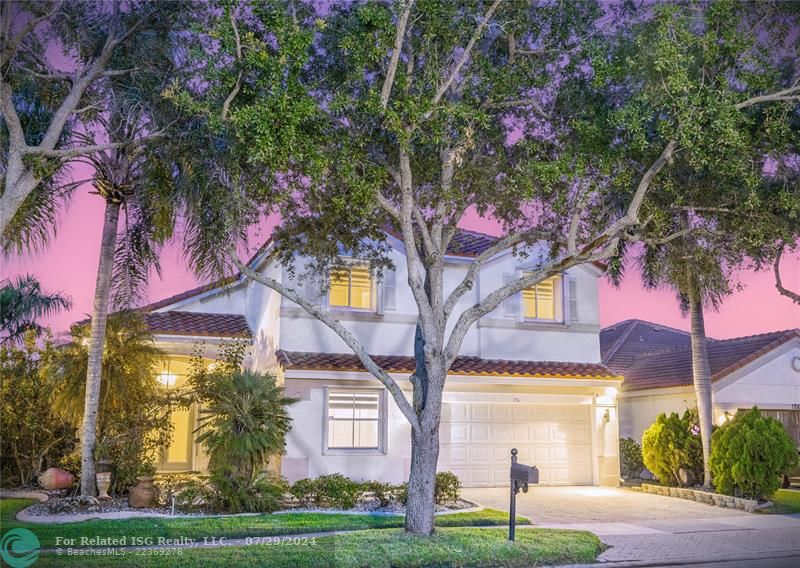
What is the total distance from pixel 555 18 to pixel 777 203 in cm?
502

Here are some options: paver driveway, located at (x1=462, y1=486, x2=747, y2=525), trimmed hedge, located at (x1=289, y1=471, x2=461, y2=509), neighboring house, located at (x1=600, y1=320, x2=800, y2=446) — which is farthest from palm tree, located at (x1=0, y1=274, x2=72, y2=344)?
neighboring house, located at (x1=600, y1=320, x2=800, y2=446)

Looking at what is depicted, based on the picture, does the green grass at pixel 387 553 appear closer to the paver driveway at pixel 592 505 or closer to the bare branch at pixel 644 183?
the paver driveway at pixel 592 505

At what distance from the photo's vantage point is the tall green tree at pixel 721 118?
12102 millimetres

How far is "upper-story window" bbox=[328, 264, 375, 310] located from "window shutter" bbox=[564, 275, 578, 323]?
5.51 m

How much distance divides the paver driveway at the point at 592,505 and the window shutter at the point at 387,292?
497 centimetres

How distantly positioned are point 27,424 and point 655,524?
1331 centimetres

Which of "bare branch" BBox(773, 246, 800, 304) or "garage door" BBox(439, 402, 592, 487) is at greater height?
"bare branch" BBox(773, 246, 800, 304)

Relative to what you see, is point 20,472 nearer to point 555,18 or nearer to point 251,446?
point 251,446

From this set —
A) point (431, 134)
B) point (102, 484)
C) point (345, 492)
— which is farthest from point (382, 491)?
point (431, 134)

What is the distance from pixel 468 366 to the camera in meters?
20.2

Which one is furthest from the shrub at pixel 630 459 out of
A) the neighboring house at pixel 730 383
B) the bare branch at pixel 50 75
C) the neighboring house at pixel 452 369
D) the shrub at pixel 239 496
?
the bare branch at pixel 50 75

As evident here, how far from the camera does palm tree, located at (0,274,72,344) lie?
20.6 m

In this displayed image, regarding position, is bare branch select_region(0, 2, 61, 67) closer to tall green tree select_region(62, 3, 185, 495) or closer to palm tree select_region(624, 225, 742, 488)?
tall green tree select_region(62, 3, 185, 495)

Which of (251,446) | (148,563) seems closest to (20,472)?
(251,446)
